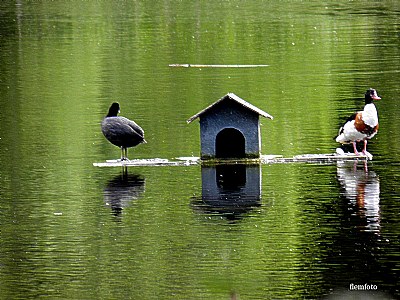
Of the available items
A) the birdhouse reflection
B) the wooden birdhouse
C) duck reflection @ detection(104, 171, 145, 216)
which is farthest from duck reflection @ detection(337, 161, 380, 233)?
duck reflection @ detection(104, 171, 145, 216)

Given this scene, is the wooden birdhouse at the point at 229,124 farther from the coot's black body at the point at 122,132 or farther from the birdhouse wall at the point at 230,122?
the coot's black body at the point at 122,132

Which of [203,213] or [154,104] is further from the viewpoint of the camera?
[154,104]

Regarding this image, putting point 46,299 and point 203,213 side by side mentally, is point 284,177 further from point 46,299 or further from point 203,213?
point 46,299

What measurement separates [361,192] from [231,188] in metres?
1.70

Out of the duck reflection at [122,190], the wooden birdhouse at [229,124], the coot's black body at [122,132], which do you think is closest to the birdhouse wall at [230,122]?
the wooden birdhouse at [229,124]

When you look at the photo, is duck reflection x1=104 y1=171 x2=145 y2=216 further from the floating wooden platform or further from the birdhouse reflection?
the birdhouse reflection

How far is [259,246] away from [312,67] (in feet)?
63.5

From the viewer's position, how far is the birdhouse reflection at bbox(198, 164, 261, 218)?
16219 mm

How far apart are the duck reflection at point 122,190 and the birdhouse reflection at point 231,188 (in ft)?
2.90

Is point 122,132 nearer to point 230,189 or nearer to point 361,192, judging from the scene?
point 230,189

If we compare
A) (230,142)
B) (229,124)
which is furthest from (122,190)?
(230,142)

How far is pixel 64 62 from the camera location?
1419 inches

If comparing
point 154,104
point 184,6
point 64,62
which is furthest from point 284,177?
point 184,6

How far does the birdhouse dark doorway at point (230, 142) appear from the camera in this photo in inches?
763
